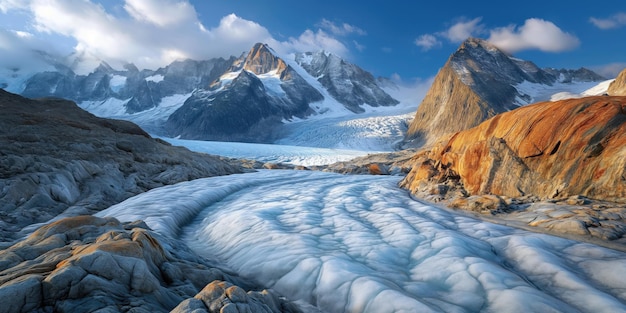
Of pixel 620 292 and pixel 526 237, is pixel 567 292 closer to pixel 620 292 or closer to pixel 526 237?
pixel 620 292

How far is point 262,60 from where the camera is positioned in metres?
165

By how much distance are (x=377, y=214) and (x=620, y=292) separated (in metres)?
5.19

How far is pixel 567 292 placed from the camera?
4.20m

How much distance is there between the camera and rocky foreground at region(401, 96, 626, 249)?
6.78m

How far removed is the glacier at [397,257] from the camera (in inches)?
161

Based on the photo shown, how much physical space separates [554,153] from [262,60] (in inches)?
6637

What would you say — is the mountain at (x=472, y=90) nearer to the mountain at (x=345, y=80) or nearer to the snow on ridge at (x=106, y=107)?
the mountain at (x=345, y=80)

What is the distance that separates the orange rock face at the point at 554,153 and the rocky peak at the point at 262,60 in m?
152

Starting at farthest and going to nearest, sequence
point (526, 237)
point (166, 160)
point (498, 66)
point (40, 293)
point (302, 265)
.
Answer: point (498, 66)
point (166, 160)
point (526, 237)
point (302, 265)
point (40, 293)

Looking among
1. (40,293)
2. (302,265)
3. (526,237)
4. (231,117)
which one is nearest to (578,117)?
(526,237)

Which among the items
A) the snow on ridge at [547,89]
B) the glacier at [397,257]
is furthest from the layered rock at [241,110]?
the glacier at [397,257]

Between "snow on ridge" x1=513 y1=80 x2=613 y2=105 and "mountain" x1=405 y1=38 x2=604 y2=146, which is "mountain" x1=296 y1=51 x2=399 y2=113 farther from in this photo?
"snow on ridge" x1=513 y1=80 x2=613 y2=105

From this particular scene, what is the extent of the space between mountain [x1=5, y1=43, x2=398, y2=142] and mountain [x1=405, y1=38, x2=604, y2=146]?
133ft

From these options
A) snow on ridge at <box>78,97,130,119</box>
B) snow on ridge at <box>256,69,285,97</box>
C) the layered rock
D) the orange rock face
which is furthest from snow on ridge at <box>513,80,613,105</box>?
snow on ridge at <box>78,97,130,119</box>
